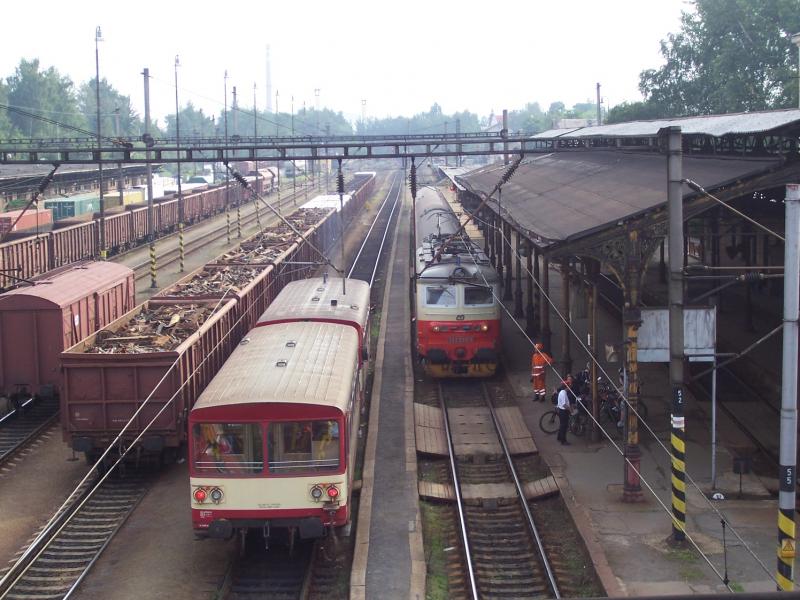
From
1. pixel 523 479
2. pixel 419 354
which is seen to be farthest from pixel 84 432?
pixel 419 354

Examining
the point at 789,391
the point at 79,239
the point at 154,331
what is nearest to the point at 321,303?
the point at 154,331

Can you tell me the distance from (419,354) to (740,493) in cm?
922

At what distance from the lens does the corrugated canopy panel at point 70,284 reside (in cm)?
1766

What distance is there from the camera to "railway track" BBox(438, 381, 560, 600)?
37.1 feet

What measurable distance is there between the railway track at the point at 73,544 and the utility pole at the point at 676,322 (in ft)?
24.6

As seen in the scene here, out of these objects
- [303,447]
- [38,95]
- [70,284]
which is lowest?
[303,447]

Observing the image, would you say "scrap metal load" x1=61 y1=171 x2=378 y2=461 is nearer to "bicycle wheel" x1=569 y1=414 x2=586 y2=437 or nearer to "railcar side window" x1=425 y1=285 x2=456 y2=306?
"railcar side window" x1=425 y1=285 x2=456 y2=306

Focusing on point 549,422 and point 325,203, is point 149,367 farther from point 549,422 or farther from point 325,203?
point 325,203

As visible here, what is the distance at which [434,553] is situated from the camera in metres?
12.5

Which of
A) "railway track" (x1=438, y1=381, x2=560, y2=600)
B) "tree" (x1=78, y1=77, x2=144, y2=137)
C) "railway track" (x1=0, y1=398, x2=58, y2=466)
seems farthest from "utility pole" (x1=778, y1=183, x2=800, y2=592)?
"tree" (x1=78, y1=77, x2=144, y2=137)

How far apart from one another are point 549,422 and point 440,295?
424 centimetres

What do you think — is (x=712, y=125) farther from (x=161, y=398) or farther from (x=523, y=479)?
(x=161, y=398)

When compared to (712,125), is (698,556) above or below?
below

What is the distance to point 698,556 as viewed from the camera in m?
11.6
